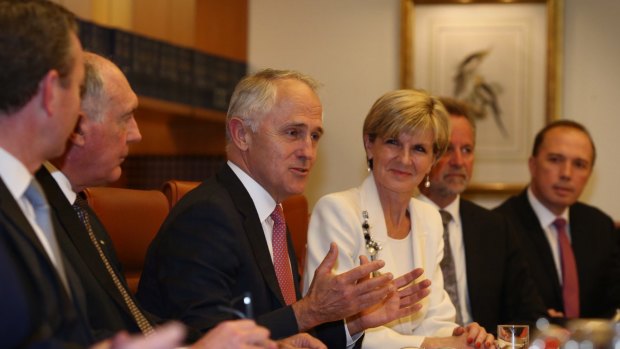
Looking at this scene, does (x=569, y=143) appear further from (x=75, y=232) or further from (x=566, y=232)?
(x=75, y=232)

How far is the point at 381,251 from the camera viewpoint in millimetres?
3730

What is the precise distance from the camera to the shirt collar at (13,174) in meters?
1.95

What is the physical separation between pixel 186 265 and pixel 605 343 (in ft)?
3.99

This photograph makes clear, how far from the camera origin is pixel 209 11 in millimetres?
6941

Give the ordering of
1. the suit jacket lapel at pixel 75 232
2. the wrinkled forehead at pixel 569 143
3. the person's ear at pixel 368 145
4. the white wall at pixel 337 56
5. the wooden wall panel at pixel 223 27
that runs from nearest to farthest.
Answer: the suit jacket lapel at pixel 75 232
the person's ear at pixel 368 145
the wrinkled forehead at pixel 569 143
the white wall at pixel 337 56
the wooden wall panel at pixel 223 27

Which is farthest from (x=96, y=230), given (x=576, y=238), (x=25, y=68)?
(x=576, y=238)

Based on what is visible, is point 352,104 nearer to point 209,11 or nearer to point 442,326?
Result: point 209,11

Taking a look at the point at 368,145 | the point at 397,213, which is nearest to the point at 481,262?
the point at 397,213

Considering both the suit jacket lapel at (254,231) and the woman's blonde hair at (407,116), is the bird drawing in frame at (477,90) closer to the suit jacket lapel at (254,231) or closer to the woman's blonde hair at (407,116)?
the woman's blonde hair at (407,116)

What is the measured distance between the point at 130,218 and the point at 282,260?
0.59m

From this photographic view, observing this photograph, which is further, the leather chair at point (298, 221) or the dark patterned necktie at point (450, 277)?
the leather chair at point (298, 221)

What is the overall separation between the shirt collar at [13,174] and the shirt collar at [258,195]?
1261mm

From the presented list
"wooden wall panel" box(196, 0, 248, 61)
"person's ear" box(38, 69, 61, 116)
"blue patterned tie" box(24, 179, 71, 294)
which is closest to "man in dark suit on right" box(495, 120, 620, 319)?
"wooden wall panel" box(196, 0, 248, 61)

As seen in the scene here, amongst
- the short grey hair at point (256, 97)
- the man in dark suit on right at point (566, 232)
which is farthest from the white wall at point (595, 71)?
the short grey hair at point (256, 97)
